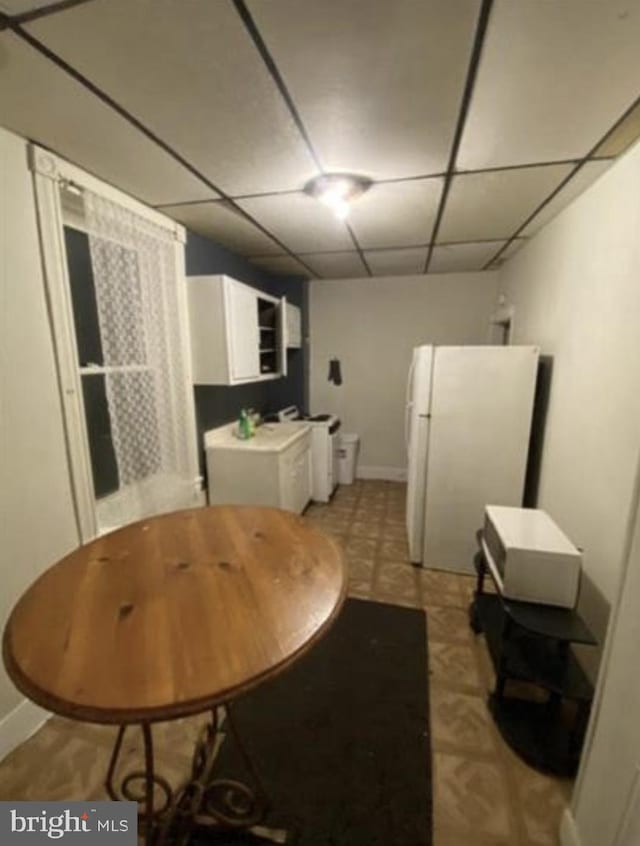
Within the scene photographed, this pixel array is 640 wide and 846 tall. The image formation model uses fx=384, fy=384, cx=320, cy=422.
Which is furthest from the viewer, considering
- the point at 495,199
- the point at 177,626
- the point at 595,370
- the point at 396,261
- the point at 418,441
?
the point at 396,261

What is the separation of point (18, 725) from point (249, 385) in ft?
9.11

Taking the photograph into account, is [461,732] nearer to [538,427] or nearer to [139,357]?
[538,427]

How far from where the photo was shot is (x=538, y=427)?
2541 mm

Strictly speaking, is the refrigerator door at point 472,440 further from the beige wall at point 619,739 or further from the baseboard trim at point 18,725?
the baseboard trim at point 18,725

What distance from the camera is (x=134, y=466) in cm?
211

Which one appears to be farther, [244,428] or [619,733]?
[244,428]

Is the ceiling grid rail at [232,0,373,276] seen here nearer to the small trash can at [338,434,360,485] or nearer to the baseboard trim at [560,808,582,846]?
the baseboard trim at [560,808,582,846]

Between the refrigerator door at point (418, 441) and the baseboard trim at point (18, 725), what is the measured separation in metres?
2.27

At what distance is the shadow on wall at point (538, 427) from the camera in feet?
7.96

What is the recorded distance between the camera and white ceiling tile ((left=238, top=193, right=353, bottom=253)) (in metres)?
2.13

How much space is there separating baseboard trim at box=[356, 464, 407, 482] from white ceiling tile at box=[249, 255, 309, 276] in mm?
2348

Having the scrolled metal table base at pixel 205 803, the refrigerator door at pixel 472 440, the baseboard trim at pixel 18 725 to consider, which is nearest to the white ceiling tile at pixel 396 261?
the refrigerator door at pixel 472 440

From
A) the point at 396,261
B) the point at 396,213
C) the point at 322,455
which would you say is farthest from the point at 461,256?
the point at 322,455

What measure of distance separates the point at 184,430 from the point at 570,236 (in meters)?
2.58
